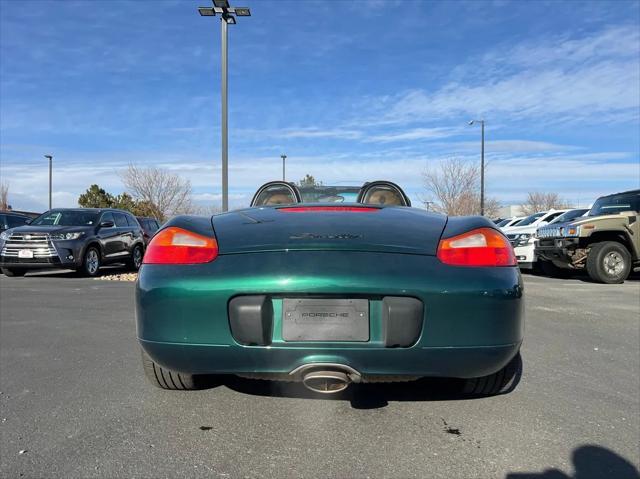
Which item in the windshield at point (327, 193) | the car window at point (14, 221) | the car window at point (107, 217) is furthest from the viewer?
the car window at point (14, 221)

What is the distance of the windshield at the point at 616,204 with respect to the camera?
9.97m

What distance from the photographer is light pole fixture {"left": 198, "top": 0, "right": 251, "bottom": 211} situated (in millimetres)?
11547

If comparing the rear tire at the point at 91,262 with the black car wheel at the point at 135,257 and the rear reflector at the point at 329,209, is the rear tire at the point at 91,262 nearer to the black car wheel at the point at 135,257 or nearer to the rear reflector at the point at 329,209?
the black car wheel at the point at 135,257

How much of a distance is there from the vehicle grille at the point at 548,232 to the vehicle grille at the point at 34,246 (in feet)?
32.5

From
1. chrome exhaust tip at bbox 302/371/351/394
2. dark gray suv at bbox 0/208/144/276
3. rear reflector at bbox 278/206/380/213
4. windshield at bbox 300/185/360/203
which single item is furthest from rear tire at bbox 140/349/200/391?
dark gray suv at bbox 0/208/144/276

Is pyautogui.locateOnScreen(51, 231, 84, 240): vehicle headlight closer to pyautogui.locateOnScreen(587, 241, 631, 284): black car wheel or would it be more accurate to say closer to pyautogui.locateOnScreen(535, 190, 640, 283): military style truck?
pyautogui.locateOnScreen(535, 190, 640, 283): military style truck

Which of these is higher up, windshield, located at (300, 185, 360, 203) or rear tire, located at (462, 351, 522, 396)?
windshield, located at (300, 185, 360, 203)

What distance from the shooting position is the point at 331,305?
2135mm

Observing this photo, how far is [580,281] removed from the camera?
1033 cm

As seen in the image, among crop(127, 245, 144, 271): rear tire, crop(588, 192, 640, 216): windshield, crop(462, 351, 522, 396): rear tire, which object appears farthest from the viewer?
crop(127, 245, 144, 271): rear tire

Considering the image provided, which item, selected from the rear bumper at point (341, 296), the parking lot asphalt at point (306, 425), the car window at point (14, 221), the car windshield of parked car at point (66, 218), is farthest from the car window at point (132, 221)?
the rear bumper at point (341, 296)

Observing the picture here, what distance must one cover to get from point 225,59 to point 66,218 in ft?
16.7

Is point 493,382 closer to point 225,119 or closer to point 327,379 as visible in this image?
point 327,379

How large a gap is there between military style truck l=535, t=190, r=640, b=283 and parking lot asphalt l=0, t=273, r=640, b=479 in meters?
6.01
